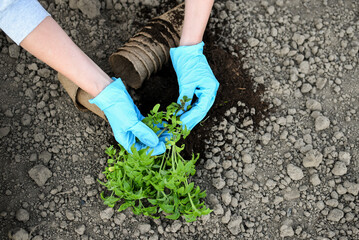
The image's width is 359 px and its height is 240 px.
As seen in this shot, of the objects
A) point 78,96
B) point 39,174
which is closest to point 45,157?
point 39,174

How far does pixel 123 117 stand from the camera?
5.50 feet

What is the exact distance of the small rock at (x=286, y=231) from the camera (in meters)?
1.78

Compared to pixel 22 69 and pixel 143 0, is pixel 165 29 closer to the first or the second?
pixel 143 0

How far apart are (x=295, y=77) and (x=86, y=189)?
4.31 feet

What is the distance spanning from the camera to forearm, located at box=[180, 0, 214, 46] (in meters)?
1.81

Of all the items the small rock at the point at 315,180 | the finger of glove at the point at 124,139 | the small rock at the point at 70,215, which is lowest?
the small rock at the point at 315,180

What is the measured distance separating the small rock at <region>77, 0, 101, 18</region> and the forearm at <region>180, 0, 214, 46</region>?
64 cm

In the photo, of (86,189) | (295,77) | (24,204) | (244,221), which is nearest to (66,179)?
(86,189)

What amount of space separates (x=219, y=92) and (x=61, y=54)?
87cm

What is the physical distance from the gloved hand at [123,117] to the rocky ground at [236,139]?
0.27 metres

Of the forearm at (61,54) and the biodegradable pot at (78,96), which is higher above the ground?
the forearm at (61,54)

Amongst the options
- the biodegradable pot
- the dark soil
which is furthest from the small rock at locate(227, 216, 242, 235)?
the biodegradable pot

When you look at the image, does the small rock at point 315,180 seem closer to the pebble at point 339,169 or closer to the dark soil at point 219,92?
the pebble at point 339,169

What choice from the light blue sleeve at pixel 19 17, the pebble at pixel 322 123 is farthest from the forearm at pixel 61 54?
the pebble at pixel 322 123
